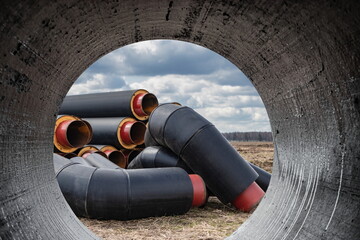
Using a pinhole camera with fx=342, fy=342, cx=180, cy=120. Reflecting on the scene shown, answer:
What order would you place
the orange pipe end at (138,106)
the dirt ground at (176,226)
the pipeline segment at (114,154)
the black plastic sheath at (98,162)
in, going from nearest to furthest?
the dirt ground at (176,226) < the black plastic sheath at (98,162) < the pipeline segment at (114,154) < the orange pipe end at (138,106)

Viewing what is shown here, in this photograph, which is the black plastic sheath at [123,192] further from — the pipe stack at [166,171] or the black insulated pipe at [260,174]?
the black insulated pipe at [260,174]

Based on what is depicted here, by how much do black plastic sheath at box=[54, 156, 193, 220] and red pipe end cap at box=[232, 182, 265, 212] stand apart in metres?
0.80

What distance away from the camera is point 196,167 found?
5203 millimetres

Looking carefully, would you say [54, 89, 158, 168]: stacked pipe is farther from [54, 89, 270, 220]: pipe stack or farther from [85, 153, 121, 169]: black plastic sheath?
[85, 153, 121, 169]: black plastic sheath

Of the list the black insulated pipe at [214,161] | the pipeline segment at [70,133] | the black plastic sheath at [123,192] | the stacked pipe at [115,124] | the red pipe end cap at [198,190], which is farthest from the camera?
the stacked pipe at [115,124]

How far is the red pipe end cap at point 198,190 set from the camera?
4.85m

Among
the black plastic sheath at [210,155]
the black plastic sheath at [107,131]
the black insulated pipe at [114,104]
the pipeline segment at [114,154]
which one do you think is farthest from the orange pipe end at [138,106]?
the black plastic sheath at [210,155]

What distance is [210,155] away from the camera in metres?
5.05

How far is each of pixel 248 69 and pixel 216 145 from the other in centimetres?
243

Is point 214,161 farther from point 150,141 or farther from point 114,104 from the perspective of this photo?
point 114,104

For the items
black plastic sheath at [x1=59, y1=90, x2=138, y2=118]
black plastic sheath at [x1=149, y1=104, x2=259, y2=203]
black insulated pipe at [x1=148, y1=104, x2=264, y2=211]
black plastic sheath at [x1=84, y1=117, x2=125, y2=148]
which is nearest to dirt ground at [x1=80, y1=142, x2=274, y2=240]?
black insulated pipe at [x1=148, y1=104, x2=264, y2=211]

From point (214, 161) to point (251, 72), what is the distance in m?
2.45

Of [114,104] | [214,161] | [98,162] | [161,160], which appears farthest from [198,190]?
[114,104]

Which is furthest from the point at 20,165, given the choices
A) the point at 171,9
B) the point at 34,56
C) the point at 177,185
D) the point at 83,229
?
the point at 177,185
